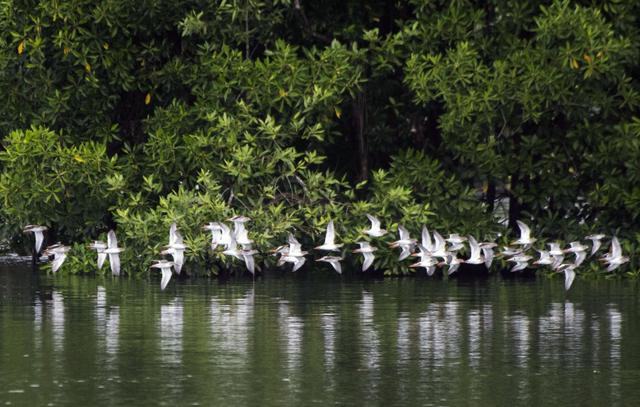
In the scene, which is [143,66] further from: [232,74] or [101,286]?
[101,286]

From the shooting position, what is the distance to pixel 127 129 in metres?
36.5

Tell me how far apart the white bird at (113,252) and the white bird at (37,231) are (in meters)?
1.50

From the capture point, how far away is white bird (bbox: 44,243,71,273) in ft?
113

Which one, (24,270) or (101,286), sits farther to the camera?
(24,270)

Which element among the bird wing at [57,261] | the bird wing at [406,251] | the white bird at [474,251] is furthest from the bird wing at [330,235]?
the bird wing at [57,261]

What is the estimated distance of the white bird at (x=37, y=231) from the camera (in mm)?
34156

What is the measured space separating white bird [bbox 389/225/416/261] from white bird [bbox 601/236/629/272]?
350 cm

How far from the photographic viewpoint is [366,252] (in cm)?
3334

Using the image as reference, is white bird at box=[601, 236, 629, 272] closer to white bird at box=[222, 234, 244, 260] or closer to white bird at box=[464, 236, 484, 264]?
white bird at box=[464, 236, 484, 264]

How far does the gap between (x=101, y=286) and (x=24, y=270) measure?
4.64 metres

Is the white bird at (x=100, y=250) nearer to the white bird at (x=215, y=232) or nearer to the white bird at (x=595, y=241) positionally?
the white bird at (x=215, y=232)

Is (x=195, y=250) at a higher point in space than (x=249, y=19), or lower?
lower

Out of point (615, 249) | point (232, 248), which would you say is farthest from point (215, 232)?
point (615, 249)

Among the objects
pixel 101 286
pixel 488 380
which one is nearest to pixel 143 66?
pixel 101 286
